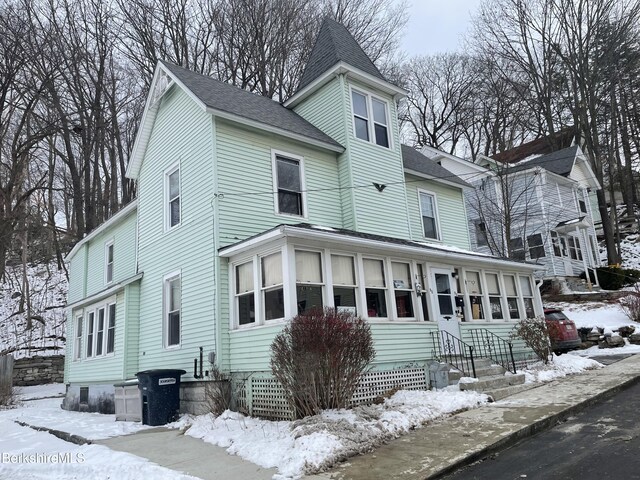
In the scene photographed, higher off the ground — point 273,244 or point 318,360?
point 273,244

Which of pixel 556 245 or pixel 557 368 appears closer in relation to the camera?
pixel 557 368

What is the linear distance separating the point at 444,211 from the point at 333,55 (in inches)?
249

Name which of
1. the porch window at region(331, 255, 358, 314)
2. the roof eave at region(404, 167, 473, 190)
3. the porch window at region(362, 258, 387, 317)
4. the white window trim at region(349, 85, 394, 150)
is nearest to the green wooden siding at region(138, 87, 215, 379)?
the porch window at region(331, 255, 358, 314)

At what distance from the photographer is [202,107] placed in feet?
34.5

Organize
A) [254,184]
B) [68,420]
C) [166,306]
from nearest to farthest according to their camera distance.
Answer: [68,420] → [254,184] → [166,306]

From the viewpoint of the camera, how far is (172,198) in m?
12.0

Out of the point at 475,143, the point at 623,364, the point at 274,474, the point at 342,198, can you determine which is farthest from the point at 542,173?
the point at 274,474

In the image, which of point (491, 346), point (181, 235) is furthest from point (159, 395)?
point (491, 346)

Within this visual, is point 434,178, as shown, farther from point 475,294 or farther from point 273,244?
point 273,244

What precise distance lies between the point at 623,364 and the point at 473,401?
242 inches

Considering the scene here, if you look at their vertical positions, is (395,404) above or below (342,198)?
below

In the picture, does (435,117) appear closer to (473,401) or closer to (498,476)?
(473,401)

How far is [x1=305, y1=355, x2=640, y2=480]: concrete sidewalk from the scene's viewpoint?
493 centimetres

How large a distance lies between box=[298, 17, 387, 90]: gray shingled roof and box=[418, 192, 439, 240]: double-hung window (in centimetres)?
A: 406
